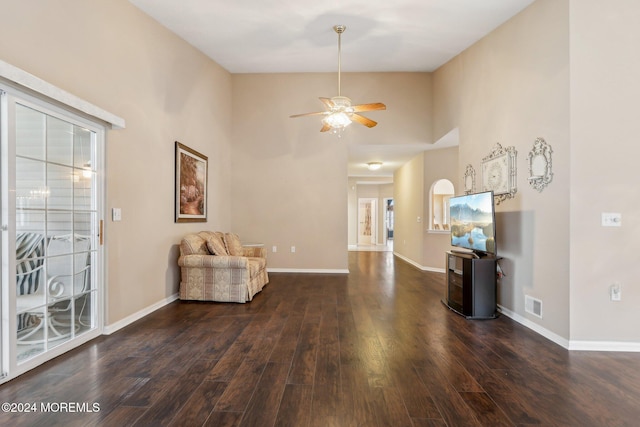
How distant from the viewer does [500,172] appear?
151 inches

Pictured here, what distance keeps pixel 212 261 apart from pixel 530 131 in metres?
3.99

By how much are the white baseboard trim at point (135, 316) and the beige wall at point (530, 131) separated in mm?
4190

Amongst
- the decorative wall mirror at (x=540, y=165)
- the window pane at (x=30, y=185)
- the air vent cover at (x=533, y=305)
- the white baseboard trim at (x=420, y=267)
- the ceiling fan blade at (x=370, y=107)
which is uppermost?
the ceiling fan blade at (x=370, y=107)

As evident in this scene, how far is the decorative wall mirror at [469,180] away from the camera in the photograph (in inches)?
177

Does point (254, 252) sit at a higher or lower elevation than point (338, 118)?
lower

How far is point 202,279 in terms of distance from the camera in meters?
4.19

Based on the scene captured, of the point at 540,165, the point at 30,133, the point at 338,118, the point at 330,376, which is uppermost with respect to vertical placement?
the point at 338,118

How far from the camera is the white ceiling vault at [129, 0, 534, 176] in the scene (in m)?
3.74

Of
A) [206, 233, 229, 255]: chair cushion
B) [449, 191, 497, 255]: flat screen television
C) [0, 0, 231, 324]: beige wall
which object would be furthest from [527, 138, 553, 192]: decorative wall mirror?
[0, 0, 231, 324]: beige wall

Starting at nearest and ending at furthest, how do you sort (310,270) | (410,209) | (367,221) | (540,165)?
(540,165)
(310,270)
(410,209)
(367,221)

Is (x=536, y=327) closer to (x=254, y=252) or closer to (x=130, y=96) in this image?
(x=254, y=252)

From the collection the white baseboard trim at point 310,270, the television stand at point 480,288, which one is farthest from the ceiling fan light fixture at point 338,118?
the white baseboard trim at point 310,270

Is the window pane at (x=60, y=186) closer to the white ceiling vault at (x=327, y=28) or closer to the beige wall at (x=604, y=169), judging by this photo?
the white ceiling vault at (x=327, y=28)

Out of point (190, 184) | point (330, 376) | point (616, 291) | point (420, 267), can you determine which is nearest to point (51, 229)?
point (190, 184)
